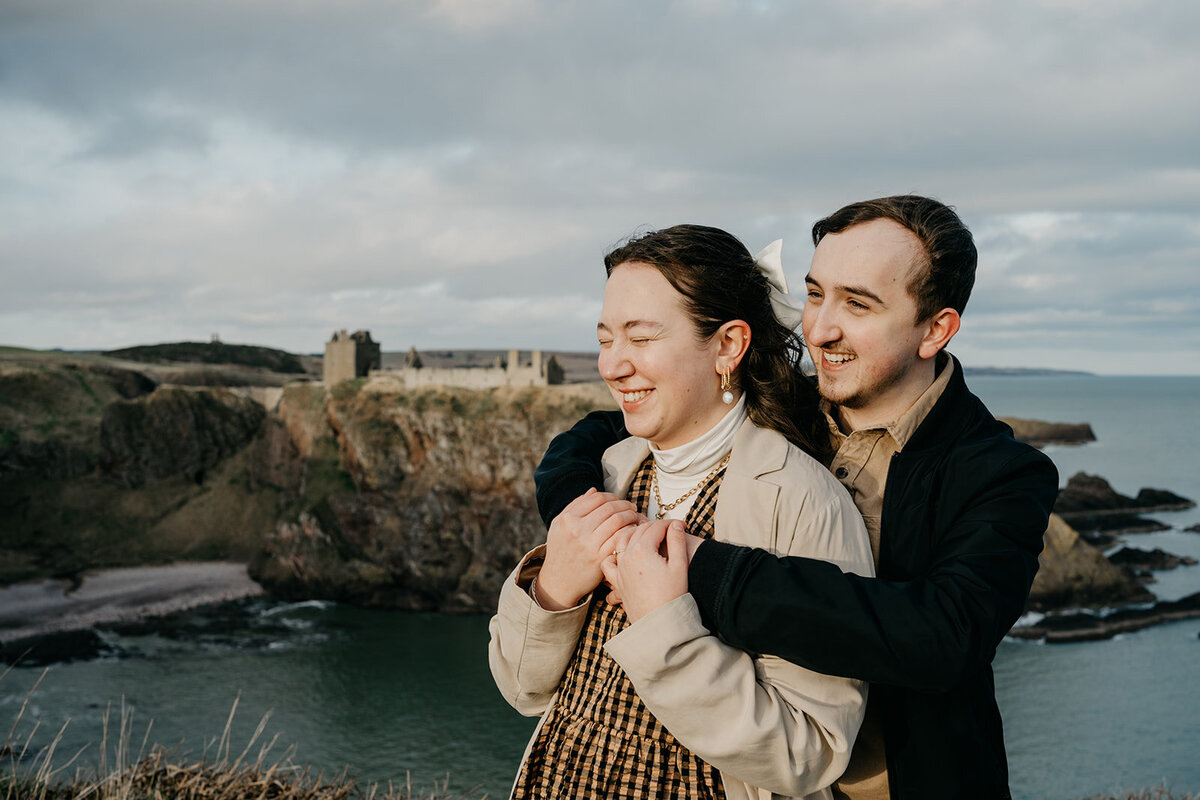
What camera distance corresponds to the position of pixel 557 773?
8.88 feet

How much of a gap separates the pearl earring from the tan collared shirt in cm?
45

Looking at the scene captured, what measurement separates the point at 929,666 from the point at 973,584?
25 centimetres

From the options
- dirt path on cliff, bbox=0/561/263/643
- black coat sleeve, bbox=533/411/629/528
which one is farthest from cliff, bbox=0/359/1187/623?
black coat sleeve, bbox=533/411/629/528

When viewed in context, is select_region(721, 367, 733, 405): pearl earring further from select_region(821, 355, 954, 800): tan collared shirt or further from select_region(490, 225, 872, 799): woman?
select_region(821, 355, 954, 800): tan collared shirt

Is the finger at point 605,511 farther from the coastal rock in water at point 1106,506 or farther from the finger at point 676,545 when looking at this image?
the coastal rock in water at point 1106,506

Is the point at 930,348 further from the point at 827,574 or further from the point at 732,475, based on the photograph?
the point at 827,574

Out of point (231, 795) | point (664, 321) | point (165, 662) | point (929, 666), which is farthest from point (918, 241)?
point (165, 662)

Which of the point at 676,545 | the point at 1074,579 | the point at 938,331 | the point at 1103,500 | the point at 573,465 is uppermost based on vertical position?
Result: the point at 938,331

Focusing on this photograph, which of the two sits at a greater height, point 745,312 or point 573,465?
point 745,312

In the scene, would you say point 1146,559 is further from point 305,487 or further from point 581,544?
point 581,544

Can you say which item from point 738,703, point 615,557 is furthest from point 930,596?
point 615,557

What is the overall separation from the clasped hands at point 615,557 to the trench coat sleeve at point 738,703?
8 centimetres

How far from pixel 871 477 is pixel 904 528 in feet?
0.82

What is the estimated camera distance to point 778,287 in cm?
295
